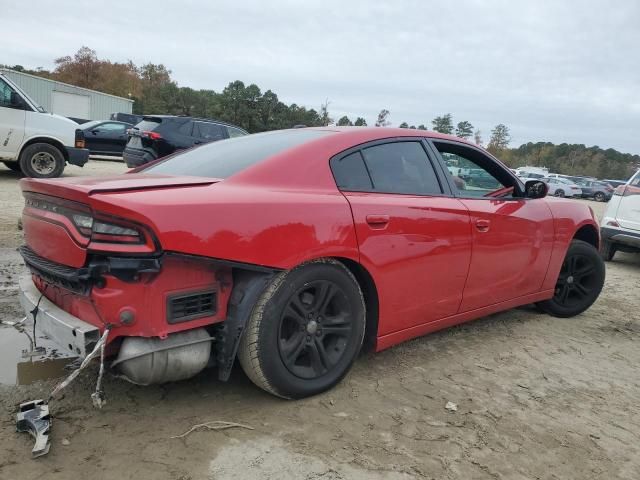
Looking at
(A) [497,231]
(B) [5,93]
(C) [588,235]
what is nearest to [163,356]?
(A) [497,231]

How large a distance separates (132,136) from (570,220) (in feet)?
31.3

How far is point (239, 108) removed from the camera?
151 feet

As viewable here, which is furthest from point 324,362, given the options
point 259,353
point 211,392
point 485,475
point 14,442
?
point 14,442

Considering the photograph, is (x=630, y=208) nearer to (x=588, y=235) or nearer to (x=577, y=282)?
(x=588, y=235)

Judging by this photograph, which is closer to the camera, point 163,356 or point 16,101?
point 163,356

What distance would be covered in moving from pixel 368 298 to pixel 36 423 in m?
1.73

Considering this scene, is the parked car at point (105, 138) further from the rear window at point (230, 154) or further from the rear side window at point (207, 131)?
the rear window at point (230, 154)

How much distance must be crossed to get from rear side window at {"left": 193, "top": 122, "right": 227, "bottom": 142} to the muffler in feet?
31.8

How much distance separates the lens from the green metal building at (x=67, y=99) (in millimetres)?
27781

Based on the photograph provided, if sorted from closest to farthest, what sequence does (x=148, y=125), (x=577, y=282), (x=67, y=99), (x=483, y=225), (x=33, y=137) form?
(x=483, y=225), (x=577, y=282), (x=33, y=137), (x=148, y=125), (x=67, y=99)

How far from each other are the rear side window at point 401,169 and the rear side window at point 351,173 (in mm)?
49

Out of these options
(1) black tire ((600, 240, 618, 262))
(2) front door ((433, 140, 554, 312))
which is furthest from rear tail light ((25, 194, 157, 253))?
(1) black tire ((600, 240, 618, 262))

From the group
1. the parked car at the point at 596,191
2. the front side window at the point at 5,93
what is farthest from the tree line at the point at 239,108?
the front side window at the point at 5,93

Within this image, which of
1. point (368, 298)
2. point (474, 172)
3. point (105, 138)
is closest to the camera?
point (368, 298)
